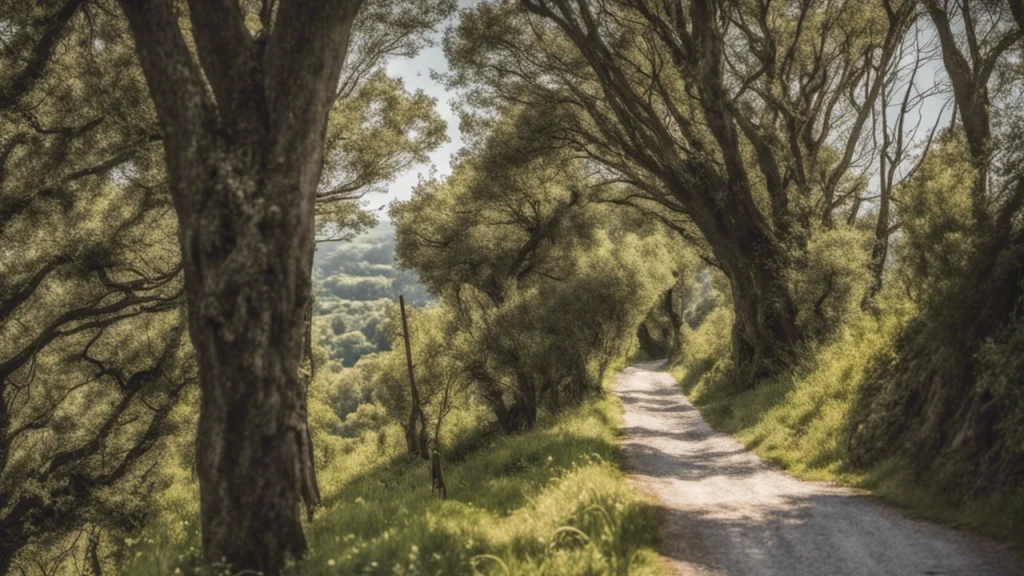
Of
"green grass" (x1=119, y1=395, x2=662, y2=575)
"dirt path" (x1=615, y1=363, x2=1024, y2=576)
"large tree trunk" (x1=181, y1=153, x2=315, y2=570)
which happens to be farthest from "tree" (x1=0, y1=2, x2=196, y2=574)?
"dirt path" (x1=615, y1=363, x2=1024, y2=576)

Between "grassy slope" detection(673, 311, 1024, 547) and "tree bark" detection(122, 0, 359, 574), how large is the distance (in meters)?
7.26

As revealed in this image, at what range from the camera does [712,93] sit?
16.5 m

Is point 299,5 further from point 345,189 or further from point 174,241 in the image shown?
point 345,189

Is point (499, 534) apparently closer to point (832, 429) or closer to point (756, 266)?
point (832, 429)

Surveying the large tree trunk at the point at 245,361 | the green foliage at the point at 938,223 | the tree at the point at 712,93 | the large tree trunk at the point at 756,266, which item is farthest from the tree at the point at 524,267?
the large tree trunk at the point at 245,361

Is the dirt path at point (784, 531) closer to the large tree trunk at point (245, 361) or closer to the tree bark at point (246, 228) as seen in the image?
the large tree trunk at point (245, 361)

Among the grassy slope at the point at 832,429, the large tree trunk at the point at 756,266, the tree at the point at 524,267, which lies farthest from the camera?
the tree at the point at 524,267

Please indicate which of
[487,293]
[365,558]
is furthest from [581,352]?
[365,558]

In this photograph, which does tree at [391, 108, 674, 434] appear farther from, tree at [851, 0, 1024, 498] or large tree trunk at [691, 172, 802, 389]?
tree at [851, 0, 1024, 498]

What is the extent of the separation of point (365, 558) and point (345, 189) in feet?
46.5

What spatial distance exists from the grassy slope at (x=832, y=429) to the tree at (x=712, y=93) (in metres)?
2.21

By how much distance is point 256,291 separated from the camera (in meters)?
6.04

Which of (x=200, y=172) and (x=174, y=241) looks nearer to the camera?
(x=200, y=172)

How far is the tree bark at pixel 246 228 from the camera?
19.7 ft
